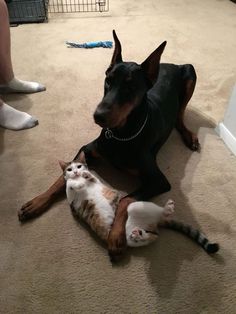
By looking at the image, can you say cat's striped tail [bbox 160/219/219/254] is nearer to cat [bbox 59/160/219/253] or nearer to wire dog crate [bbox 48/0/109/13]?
cat [bbox 59/160/219/253]

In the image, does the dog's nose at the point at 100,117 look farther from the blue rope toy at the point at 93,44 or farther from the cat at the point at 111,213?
the blue rope toy at the point at 93,44

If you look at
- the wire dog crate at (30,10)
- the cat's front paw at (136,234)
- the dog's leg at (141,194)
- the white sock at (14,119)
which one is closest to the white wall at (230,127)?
the dog's leg at (141,194)

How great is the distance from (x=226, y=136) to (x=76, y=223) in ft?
3.26

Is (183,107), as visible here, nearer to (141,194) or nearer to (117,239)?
(141,194)

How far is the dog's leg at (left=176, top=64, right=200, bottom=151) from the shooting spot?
1.76 meters

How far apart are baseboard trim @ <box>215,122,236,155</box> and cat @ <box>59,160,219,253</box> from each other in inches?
26.2

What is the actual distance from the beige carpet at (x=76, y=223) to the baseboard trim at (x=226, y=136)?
0.03m

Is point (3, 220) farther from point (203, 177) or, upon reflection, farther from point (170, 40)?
point (170, 40)

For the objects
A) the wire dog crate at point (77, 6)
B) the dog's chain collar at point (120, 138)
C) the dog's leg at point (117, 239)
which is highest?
the dog's chain collar at point (120, 138)

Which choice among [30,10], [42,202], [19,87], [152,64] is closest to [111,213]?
[42,202]

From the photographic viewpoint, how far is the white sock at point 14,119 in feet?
5.98

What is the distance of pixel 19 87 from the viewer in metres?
2.10

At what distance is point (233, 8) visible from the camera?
3.55m

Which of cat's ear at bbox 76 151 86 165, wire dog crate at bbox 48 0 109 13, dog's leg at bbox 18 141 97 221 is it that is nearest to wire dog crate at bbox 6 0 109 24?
wire dog crate at bbox 48 0 109 13
